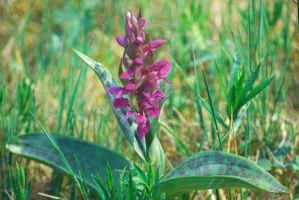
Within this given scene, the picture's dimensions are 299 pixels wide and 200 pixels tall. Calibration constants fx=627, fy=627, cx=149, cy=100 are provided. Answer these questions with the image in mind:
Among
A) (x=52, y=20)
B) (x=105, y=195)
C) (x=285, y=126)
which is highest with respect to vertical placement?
(x=52, y=20)

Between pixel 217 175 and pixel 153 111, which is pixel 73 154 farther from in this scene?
pixel 217 175

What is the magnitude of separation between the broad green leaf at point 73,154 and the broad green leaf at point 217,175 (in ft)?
0.85

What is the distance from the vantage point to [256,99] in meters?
2.11

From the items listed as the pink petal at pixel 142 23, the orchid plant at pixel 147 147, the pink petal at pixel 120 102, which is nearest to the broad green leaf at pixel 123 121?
the orchid plant at pixel 147 147

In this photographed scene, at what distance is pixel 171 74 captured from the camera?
2348mm

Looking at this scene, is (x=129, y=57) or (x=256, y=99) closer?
(x=129, y=57)

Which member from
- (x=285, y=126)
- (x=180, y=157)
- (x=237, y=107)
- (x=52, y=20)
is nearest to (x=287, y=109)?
(x=285, y=126)

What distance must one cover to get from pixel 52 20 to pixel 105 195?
6.54 feet

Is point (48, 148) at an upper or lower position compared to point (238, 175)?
upper

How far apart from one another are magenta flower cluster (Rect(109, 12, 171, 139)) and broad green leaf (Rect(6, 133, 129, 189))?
0.26 meters

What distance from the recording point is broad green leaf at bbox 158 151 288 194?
4.76ft

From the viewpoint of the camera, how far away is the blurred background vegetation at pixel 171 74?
2051mm

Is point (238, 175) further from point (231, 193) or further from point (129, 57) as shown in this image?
point (129, 57)

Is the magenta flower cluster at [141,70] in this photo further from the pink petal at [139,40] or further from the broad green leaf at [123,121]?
the broad green leaf at [123,121]
